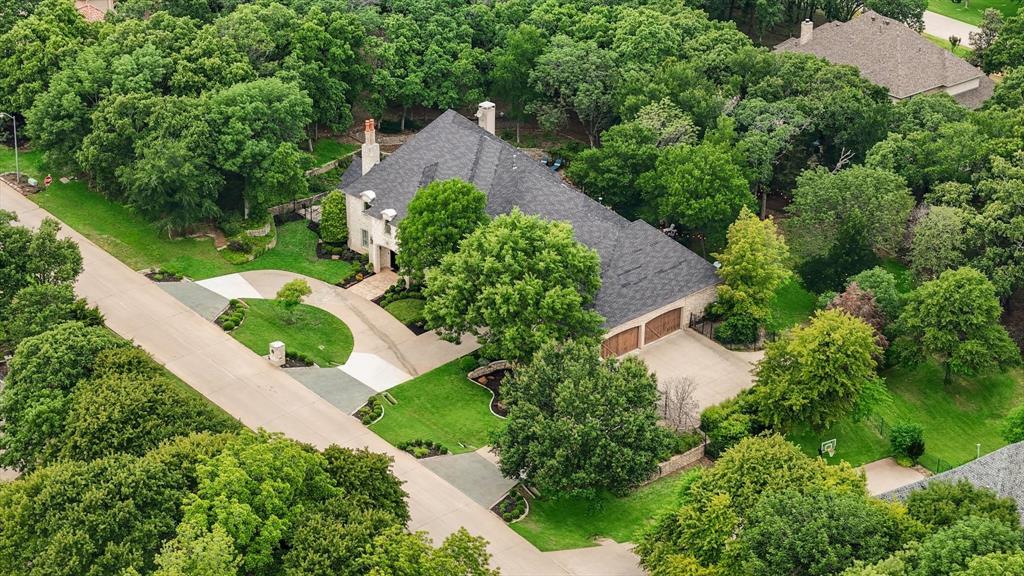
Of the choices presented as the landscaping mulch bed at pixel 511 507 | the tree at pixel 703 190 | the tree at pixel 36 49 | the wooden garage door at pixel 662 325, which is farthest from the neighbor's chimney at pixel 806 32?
the landscaping mulch bed at pixel 511 507

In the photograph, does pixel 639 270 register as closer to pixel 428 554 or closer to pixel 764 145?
pixel 764 145

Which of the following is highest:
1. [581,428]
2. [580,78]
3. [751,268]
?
[580,78]

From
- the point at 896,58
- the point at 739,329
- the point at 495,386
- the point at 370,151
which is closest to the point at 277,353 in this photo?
the point at 495,386

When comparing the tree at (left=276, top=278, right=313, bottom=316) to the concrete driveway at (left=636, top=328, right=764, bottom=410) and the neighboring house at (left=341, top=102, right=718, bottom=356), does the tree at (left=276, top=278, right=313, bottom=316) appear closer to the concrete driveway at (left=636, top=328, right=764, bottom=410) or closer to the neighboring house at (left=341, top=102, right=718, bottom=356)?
the neighboring house at (left=341, top=102, right=718, bottom=356)

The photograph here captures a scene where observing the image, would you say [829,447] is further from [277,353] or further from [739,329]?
[277,353]

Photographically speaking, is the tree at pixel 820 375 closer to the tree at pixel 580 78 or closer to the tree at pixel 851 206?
the tree at pixel 851 206

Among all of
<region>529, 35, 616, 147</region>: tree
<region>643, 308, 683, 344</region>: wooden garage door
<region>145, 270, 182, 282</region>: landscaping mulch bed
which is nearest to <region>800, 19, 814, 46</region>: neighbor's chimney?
<region>529, 35, 616, 147</region>: tree
